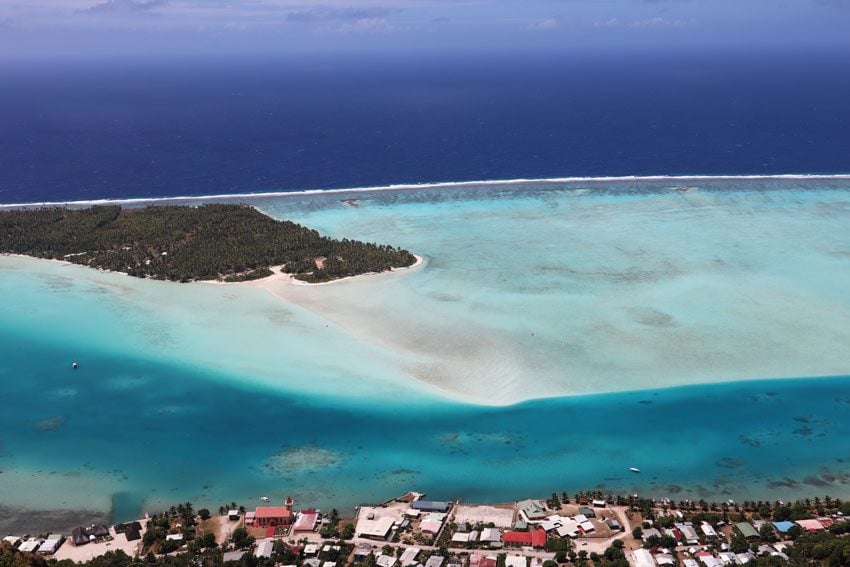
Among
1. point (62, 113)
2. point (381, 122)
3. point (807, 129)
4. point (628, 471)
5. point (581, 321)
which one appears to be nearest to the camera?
point (628, 471)

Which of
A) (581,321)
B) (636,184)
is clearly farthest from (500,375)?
(636,184)

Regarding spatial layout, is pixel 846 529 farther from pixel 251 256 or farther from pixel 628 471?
pixel 251 256

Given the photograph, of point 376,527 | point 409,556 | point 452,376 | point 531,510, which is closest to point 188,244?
point 452,376

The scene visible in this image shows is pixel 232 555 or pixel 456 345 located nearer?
pixel 232 555

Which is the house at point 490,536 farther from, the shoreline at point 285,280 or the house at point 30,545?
the shoreline at point 285,280

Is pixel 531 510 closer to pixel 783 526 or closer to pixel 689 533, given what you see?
pixel 689 533

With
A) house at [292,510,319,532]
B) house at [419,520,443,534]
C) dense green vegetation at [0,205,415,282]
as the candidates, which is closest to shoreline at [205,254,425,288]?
dense green vegetation at [0,205,415,282]

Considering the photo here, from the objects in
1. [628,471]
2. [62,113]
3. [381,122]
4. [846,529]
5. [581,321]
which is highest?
[62,113]
